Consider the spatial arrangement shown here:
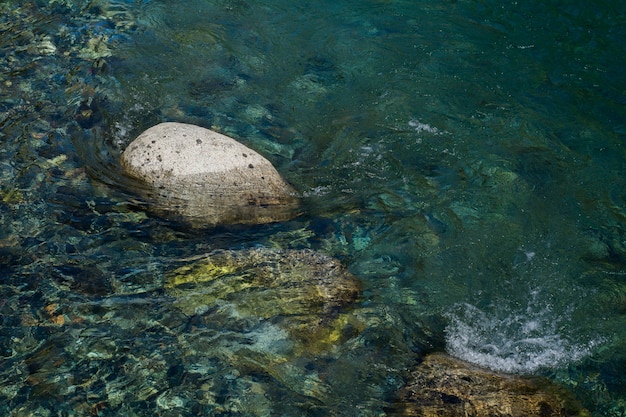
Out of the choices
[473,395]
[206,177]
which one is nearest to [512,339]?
[473,395]

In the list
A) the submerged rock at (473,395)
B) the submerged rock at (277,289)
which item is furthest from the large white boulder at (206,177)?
the submerged rock at (473,395)

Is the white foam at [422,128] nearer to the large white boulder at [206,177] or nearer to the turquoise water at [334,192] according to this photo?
the turquoise water at [334,192]

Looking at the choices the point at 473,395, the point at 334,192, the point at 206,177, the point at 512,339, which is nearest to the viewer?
the point at 473,395

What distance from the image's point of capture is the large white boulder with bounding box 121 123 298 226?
6535mm

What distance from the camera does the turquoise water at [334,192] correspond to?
5.03m

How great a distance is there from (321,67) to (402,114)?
1.53 m

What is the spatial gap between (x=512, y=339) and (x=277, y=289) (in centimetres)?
A: 199

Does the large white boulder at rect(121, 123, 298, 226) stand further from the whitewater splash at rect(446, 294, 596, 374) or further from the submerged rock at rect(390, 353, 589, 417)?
the submerged rock at rect(390, 353, 589, 417)

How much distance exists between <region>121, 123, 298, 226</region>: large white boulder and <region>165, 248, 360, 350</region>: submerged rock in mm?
682

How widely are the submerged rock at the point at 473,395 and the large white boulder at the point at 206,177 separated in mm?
2289

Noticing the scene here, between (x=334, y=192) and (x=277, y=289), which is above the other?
(x=334, y=192)

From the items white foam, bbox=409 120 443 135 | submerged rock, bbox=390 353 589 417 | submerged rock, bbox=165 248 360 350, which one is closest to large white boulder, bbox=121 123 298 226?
submerged rock, bbox=165 248 360 350

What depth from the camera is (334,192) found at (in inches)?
273

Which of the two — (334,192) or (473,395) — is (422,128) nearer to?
(334,192)
